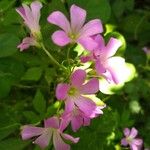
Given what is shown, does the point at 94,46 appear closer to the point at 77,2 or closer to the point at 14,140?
the point at 77,2

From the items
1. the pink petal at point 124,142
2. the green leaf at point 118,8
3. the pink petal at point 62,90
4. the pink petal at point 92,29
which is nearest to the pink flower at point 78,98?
the pink petal at point 62,90

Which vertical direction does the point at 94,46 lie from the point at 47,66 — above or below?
above

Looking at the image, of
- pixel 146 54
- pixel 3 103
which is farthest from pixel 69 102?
pixel 146 54

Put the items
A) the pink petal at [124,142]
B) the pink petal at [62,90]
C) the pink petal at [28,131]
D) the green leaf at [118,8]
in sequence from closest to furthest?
the pink petal at [62,90]
the pink petal at [28,131]
the pink petal at [124,142]
the green leaf at [118,8]

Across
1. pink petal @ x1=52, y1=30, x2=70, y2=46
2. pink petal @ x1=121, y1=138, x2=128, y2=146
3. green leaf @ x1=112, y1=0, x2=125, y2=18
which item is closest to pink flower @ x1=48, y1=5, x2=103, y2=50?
pink petal @ x1=52, y1=30, x2=70, y2=46

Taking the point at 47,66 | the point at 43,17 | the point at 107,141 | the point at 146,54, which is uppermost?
the point at 43,17

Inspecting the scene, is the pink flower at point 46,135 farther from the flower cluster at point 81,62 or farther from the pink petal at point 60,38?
the pink petal at point 60,38
